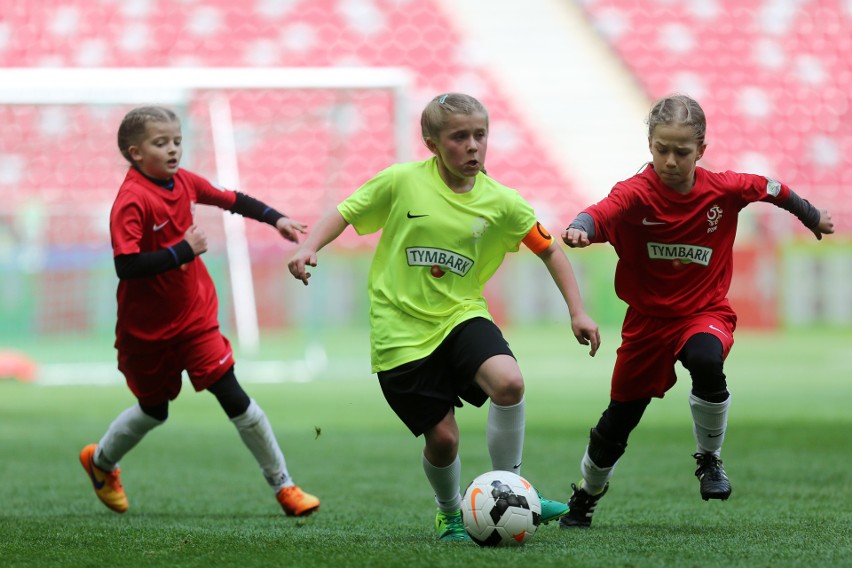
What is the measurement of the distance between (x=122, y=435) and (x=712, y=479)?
8.76 feet

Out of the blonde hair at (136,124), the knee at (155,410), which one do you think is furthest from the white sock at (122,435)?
the blonde hair at (136,124)

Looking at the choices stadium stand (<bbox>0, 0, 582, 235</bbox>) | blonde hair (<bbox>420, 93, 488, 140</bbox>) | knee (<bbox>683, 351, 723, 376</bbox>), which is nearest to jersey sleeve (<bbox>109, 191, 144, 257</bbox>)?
blonde hair (<bbox>420, 93, 488, 140</bbox>)

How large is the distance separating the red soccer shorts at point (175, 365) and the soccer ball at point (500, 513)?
165 cm

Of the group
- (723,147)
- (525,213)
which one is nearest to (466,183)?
(525,213)

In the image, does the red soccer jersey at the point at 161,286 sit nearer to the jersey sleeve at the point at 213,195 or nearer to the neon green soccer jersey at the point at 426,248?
the jersey sleeve at the point at 213,195

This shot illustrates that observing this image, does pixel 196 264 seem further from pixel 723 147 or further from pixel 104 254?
pixel 723 147

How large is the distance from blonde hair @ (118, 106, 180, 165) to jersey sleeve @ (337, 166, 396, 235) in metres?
1.24

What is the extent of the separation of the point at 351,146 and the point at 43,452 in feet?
45.0

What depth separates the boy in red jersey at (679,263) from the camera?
4453 mm

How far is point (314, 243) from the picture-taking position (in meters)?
4.18

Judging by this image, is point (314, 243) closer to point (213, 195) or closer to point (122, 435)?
point (213, 195)

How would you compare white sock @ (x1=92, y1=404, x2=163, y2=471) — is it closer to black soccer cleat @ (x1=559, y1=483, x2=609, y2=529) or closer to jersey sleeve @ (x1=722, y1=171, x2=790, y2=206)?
black soccer cleat @ (x1=559, y1=483, x2=609, y2=529)

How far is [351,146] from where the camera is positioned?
21.0 m

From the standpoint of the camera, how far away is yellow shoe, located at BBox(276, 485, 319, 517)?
512 centimetres
